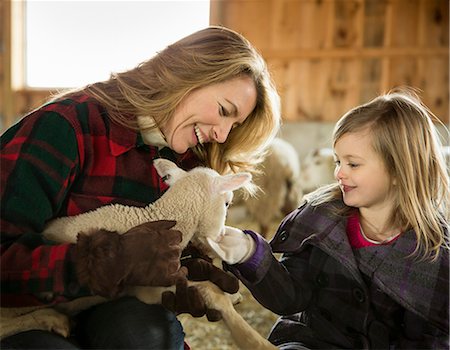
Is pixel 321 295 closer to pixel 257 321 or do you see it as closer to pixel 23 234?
pixel 23 234

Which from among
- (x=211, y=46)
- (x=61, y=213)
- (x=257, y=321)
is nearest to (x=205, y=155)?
(x=211, y=46)

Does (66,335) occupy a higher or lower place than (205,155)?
lower

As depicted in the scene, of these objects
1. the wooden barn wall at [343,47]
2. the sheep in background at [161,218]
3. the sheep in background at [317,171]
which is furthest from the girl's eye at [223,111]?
the wooden barn wall at [343,47]

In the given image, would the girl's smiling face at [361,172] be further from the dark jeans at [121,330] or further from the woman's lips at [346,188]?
the dark jeans at [121,330]

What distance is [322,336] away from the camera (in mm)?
1689

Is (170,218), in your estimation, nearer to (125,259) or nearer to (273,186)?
(125,259)

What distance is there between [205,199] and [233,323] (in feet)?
1.20

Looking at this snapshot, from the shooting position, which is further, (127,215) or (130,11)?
(130,11)

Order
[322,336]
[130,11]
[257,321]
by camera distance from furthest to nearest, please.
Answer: [130,11]
[257,321]
[322,336]

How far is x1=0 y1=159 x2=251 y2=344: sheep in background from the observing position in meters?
1.42

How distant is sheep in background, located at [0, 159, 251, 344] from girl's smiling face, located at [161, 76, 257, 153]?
13cm

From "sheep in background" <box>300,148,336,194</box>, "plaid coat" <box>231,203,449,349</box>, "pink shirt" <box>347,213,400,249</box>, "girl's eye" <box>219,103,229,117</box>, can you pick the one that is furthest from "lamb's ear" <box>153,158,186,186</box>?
"sheep in background" <box>300,148,336,194</box>

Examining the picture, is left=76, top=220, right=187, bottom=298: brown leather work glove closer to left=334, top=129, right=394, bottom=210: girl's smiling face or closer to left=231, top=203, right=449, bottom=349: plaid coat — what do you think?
left=231, top=203, right=449, bottom=349: plaid coat

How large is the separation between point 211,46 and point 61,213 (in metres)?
0.72
